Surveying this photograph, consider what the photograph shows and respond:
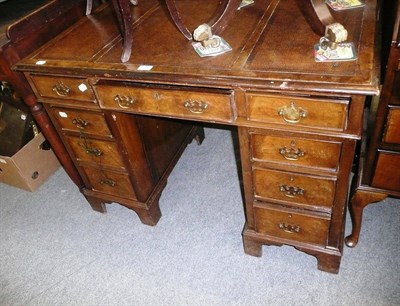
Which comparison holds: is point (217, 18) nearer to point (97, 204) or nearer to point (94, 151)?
point (94, 151)

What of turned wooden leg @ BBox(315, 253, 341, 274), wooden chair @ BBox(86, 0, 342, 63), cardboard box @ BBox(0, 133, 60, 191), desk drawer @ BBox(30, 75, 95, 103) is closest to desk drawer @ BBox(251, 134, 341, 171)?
wooden chair @ BBox(86, 0, 342, 63)

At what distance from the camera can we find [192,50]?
1.15 meters

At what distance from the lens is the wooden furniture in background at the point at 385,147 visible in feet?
3.03

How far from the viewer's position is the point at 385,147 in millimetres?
1087

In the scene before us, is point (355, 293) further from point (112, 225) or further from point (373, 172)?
point (112, 225)

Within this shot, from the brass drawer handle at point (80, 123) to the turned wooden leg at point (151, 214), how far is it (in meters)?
0.52

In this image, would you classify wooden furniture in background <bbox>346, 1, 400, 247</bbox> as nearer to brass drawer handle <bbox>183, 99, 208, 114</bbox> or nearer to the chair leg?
brass drawer handle <bbox>183, 99, 208, 114</bbox>

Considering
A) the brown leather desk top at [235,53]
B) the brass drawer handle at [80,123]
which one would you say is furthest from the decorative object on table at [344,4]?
the brass drawer handle at [80,123]

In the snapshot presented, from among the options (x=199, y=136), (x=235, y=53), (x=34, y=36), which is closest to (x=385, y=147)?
(x=235, y=53)

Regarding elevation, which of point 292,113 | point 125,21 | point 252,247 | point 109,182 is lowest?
point 252,247

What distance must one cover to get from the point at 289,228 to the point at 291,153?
392 mm

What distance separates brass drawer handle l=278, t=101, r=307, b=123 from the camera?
97 centimetres

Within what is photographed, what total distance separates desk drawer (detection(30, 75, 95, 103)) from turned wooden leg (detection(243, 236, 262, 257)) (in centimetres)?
88

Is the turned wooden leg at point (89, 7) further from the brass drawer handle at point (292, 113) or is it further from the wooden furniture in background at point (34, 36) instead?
the brass drawer handle at point (292, 113)
